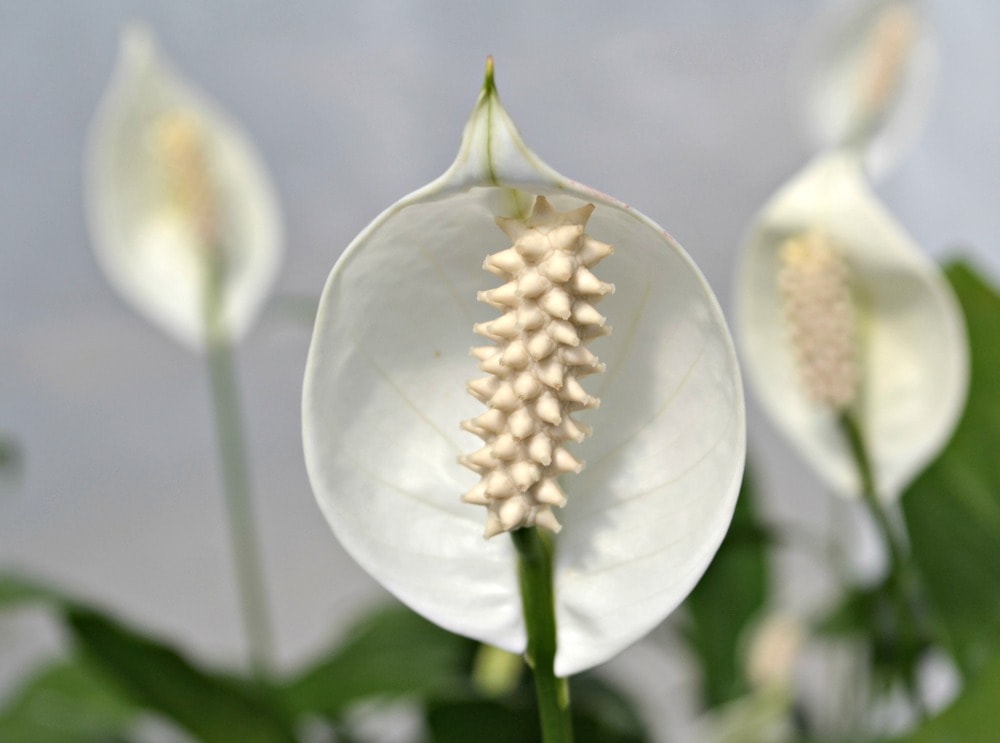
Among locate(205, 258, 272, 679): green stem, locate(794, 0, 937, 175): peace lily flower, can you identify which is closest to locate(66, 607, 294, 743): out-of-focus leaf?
locate(205, 258, 272, 679): green stem

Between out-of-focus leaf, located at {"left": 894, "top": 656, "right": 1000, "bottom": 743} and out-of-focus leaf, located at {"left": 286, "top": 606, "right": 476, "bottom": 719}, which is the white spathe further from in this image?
out-of-focus leaf, located at {"left": 286, "top": 606, "right": 476, "bottom": 719}

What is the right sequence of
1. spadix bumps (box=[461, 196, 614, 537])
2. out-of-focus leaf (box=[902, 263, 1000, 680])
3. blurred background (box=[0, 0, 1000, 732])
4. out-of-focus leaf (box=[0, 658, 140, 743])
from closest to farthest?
spadix bumps (box=[461, 196, 614, 537]) < out-of-focus leaf (box=[902, 263, 1000, 680]) < out-of-focus leaf (box=[0, 658, 140, 743]) < blurred background (box=[0, 0, 1000, 732])

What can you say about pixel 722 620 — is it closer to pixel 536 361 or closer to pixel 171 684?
pixel 171 684

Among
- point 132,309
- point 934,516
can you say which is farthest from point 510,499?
point 132,309

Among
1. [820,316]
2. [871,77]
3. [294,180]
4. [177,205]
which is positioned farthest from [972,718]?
[294,180]

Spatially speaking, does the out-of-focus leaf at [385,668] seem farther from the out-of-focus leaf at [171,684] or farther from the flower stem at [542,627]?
the flower stem at [542,627]

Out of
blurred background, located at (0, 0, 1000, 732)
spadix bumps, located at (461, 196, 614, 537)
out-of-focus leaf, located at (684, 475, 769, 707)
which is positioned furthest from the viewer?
blurred background, located at (0, 0, 1000, 732)
